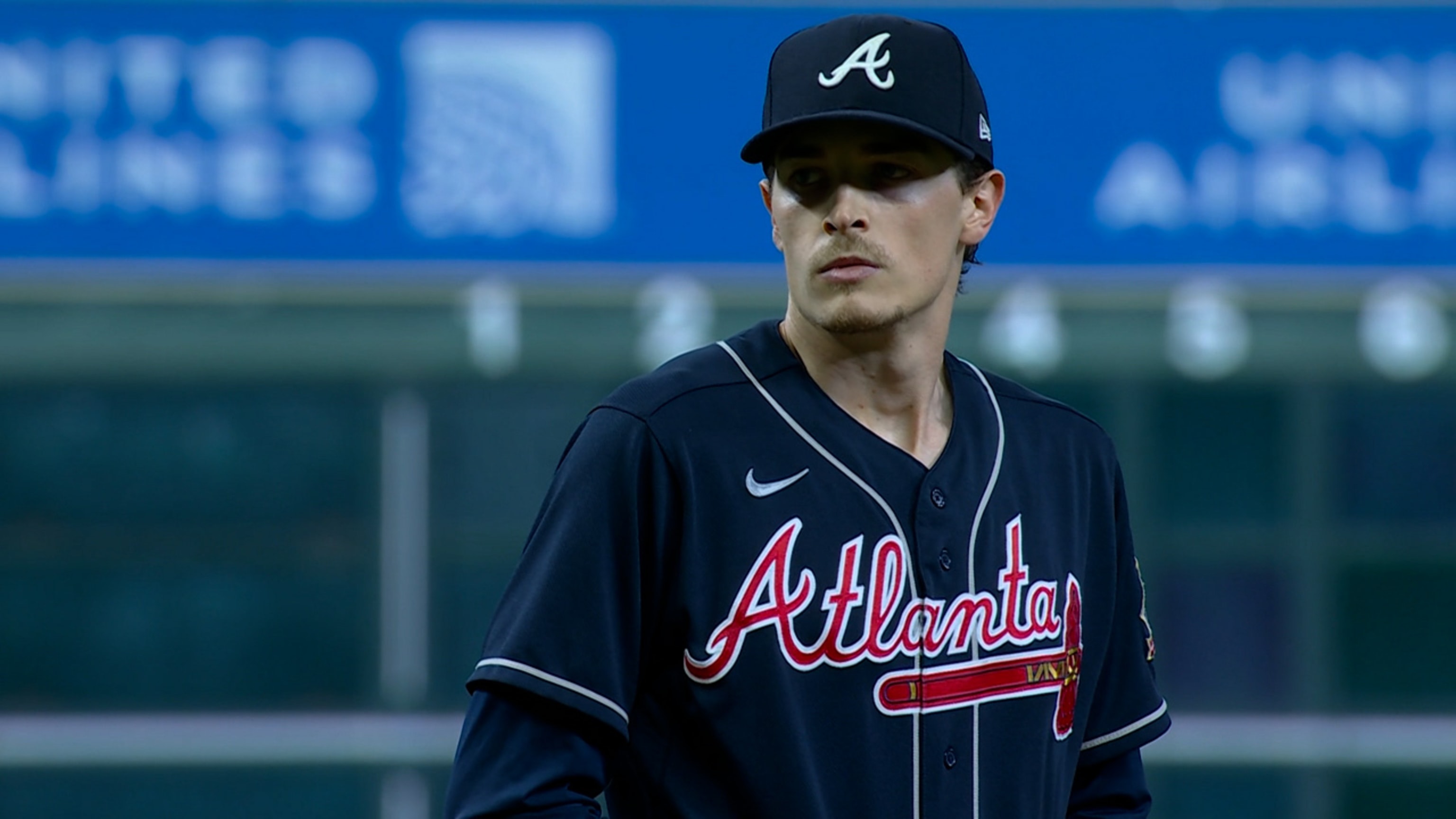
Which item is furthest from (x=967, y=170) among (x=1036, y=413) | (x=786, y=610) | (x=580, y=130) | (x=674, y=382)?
(x=580, y=130)

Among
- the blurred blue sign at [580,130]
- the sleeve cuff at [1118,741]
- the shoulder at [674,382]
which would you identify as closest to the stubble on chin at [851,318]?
the shoulder at [674,382]

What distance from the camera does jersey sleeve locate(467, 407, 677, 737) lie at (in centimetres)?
174

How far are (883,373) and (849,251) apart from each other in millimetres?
151

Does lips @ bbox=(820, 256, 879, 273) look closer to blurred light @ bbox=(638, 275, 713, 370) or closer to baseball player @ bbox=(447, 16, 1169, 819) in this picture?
baseball player @ bbox=(447, 16, 1169, 819)

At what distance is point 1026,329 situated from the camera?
19.1 ft

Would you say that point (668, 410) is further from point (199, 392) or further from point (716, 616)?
point (199, 392)

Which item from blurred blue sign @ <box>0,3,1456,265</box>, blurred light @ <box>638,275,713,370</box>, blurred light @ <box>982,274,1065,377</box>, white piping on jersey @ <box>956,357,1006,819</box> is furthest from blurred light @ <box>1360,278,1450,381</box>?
white piping on jersey @ <box>956,357,1006,819</box>

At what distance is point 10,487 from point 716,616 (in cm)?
470

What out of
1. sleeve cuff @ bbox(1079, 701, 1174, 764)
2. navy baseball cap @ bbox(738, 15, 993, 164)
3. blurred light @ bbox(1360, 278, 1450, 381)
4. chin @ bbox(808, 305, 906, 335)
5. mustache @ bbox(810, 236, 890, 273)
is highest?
blurred light @ bbox(1360, 278, 1450, 381)

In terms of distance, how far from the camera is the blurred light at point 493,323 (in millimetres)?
5770

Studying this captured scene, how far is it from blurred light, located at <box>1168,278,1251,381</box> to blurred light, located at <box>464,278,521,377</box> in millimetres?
2018

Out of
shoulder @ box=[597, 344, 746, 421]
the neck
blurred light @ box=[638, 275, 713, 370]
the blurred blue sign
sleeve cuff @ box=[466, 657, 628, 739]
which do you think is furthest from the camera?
blurred light @ box=[638, 275, 713, 370]

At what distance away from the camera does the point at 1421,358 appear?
5.83 meters

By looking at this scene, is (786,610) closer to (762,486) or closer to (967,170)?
(762,486)
